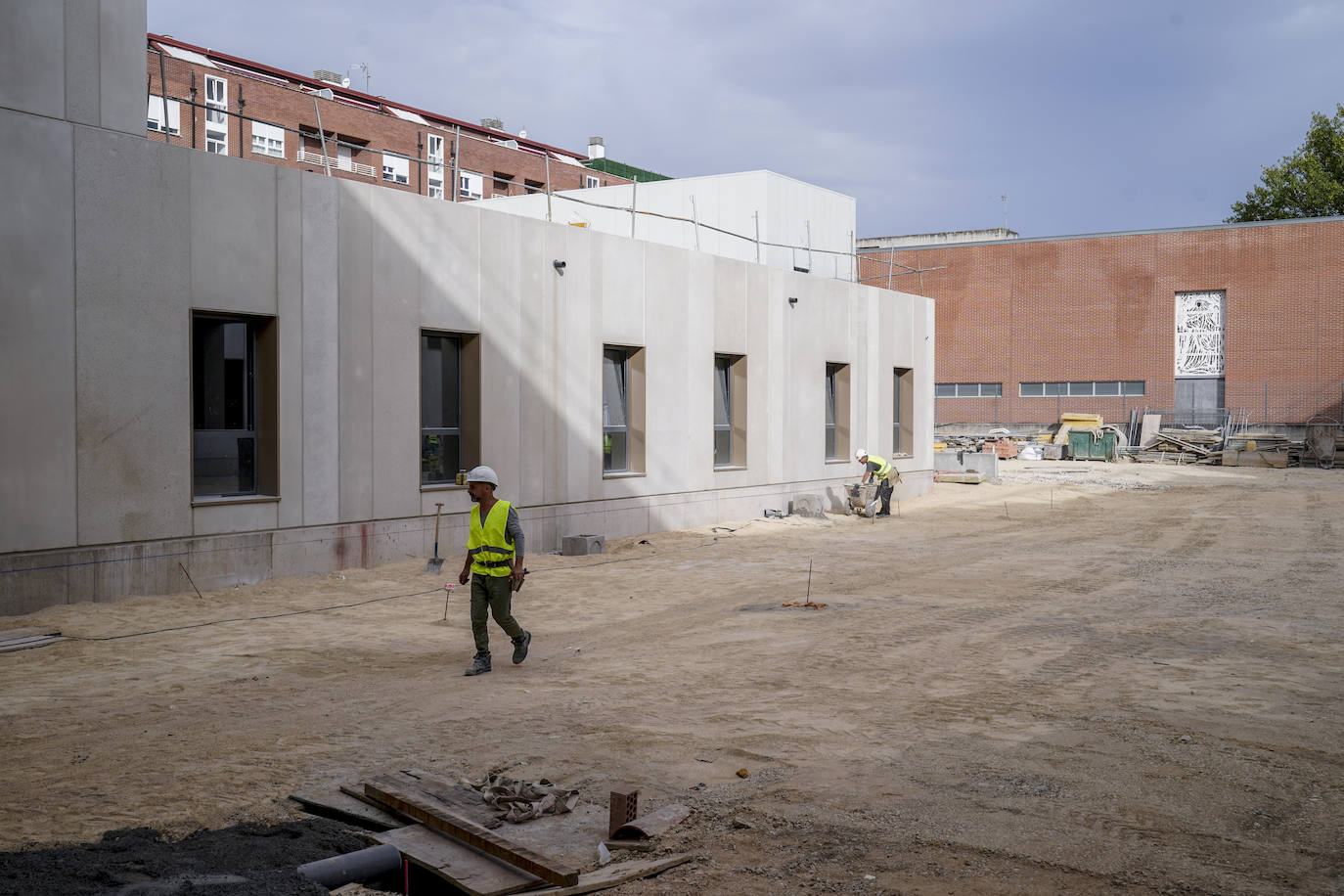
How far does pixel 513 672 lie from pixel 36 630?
16.1 feet

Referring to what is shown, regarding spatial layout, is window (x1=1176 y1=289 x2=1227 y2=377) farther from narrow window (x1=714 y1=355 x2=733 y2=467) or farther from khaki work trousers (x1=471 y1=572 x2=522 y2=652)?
khaki work trousers (x1=471 y1=572 x2=522 y2=652)

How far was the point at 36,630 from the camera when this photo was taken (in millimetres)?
10562

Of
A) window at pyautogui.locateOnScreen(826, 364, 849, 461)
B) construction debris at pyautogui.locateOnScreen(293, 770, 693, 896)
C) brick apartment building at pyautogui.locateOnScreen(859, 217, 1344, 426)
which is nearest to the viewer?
construction debris at pyautogui.locateOnScreen(293, 770, 693, 896)

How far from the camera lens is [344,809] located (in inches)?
238

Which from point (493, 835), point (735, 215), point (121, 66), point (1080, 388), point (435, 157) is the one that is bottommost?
point (493, 835)

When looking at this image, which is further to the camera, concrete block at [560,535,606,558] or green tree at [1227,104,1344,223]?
green tree at [1227,104,1344,223]

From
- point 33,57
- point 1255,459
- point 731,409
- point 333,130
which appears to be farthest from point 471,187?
point 33,57

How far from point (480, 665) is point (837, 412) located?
1853 cm

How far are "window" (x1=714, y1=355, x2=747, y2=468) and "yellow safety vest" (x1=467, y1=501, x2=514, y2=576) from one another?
43.6 feet

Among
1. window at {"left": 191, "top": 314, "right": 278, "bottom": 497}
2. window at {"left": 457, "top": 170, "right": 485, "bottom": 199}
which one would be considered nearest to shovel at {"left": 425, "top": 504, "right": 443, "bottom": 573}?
window at {"left": 191, "top": 314, "right": 278, "bottom": 497}

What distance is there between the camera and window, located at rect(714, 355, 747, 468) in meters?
22.9

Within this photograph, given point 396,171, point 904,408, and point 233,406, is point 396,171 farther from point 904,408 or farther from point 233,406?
point 233,406

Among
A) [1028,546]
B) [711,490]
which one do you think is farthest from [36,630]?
[1028,546]

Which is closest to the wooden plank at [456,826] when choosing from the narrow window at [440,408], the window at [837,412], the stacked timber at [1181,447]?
the narrow window at [440,408]
